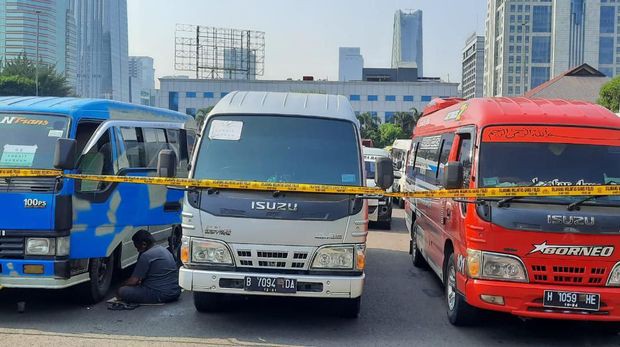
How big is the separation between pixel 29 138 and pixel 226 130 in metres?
2.25

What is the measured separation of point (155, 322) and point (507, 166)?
4.09 m

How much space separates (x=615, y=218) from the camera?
19.2 feet

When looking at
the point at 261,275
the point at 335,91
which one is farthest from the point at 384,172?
the point at 335,91

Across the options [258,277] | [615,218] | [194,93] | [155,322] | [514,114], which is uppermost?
[194,93]

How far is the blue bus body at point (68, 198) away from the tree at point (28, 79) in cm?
4265

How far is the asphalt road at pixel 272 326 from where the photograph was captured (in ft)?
20.1

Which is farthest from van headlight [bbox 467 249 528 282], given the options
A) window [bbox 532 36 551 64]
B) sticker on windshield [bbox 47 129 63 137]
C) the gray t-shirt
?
window [bbox 532 36 551 64]

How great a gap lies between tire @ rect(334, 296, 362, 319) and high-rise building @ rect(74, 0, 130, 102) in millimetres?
68931

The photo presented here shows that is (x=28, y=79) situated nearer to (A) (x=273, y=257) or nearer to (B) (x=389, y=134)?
(B) (x=389, y=134)

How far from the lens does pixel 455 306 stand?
6.74 metres

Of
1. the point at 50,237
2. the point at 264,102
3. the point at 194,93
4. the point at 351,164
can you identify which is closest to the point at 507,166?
the point at 351,164

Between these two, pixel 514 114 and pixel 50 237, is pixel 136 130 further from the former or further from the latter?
pixel 514 114

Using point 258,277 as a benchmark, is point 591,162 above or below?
above

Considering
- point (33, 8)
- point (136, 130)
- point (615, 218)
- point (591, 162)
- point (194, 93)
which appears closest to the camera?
point (615, 218)
